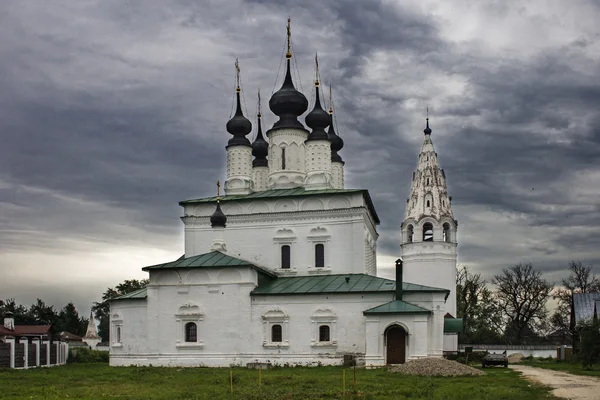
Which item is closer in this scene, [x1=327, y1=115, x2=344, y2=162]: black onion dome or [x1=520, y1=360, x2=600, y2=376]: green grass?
[x1=520, y1=360, x2=600, y2=376]: green grass

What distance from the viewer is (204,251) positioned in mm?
36438

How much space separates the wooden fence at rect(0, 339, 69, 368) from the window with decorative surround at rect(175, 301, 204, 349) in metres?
5.92

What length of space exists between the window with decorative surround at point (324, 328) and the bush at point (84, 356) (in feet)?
49.7

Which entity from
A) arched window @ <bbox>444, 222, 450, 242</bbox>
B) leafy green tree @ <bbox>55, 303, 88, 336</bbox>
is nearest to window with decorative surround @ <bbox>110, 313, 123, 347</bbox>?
arched window @ <bbox>444, 222, 450, 242</bbox>

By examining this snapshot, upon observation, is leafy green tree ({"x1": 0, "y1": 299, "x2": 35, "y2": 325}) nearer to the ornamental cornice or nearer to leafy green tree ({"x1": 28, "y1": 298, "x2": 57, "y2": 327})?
leafy green tree ({"x1": 28, "y1": 298, "x2": 57, "y2": 327})

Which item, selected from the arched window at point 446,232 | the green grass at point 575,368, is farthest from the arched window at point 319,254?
the green grass at point 575,368

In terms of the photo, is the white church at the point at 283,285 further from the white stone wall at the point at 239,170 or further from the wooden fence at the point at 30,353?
the wooden fence at the point at 30,353

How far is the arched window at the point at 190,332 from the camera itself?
32156mm

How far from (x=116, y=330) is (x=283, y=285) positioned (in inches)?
319

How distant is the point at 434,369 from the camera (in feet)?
77.5

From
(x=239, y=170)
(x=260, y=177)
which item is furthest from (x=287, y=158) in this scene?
(x=260, y=177)

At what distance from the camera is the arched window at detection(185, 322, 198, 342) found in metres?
32.2

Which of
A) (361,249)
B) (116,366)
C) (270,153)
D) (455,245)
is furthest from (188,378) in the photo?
(455,245)

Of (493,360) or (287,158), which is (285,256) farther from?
(493,360)
